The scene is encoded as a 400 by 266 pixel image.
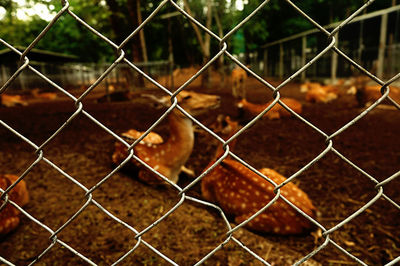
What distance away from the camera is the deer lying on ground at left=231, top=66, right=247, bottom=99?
29.5ft

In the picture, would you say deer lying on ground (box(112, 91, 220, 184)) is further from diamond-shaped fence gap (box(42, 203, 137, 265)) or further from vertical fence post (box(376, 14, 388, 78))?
vertical fence post (box(376, 14, 388, 78))

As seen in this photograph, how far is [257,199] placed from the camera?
8.25ft

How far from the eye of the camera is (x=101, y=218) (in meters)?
2.43

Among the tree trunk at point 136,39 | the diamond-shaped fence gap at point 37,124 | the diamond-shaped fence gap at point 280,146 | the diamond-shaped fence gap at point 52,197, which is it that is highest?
the tree trunk at point 136,39

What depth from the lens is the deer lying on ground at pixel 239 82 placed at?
29.5 feet

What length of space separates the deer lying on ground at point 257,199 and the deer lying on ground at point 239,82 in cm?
652

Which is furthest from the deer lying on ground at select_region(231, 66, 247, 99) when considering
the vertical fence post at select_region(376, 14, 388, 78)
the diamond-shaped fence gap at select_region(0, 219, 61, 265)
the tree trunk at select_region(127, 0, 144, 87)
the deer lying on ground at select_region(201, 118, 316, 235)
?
the diamond-shaped fence gap at select_region(0, 219, 61, 265)

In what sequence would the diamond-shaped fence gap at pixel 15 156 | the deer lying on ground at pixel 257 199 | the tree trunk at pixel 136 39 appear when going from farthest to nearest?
1. the tree trunk at pixel 136 39
2. the diamond-shaped fence gap at pixel 15 156
3. the deer lying on ground at pixel 257 199

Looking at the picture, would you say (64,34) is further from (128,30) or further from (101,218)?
(101,218)

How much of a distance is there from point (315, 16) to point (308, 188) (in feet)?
79.3

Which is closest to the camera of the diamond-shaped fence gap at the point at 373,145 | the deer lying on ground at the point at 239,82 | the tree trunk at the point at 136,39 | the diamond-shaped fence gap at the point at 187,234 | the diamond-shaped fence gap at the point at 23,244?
the diamond-shaped fence gap at the point at 23,244

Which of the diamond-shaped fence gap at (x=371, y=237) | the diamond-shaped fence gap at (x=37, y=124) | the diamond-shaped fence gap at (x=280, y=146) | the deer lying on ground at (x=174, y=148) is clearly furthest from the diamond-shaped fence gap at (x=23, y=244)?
the diamond-shaped fence gap at (x=280, y=146)

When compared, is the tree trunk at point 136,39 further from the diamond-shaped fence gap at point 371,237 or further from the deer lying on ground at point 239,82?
the diamond-shaped fence gap at point 371,237

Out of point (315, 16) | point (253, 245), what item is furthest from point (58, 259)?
point (315, 16)
